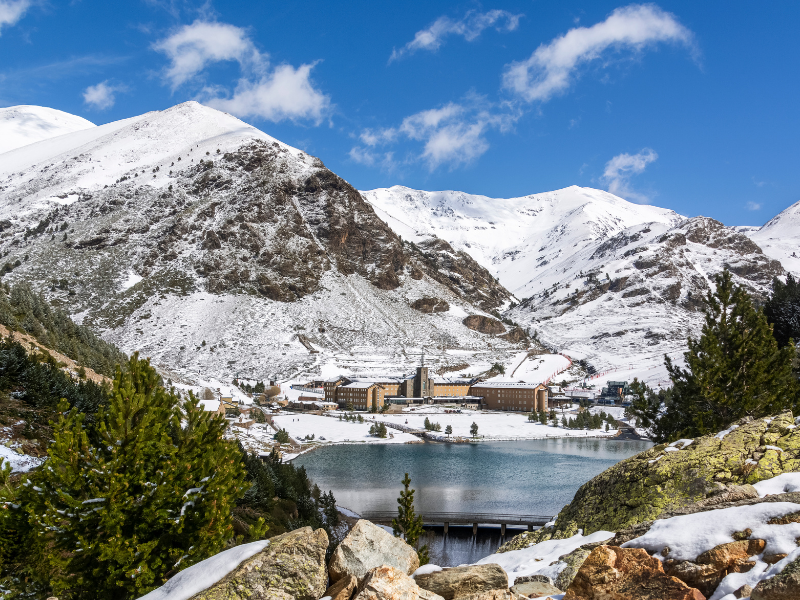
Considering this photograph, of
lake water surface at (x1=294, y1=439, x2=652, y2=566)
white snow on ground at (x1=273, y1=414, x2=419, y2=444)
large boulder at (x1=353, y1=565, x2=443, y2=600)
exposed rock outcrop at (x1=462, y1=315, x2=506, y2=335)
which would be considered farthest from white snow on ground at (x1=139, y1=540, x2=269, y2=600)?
exposed rock outcrop at (x1=462, y1=315, x2=506, y2=335)

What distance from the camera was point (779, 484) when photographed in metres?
8.27

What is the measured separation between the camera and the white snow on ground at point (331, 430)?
78.5 meters

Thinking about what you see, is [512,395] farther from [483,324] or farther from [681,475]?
[681,475]

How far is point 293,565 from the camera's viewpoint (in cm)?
613

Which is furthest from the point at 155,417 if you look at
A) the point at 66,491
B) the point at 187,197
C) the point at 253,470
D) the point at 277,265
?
the point at 187,197

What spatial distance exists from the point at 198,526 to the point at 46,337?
32.4 metres

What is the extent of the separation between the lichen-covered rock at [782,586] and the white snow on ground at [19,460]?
17424 millimetres

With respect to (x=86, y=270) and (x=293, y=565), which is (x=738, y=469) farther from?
(x=86, y=270)

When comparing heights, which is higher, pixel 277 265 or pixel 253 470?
pixel 277 265

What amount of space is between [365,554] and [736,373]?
1549 cm

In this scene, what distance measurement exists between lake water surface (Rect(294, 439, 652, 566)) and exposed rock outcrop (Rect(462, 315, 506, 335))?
79920 millimetres

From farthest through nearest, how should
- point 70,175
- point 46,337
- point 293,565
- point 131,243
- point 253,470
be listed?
point 70,175 < point 131,243 < point 46,337 < point 253,470 < point 293,565

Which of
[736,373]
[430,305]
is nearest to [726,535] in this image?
[736,373]

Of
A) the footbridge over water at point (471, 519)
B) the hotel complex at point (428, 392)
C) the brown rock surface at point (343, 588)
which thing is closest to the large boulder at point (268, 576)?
the brown rock surface at point (343, 588)
